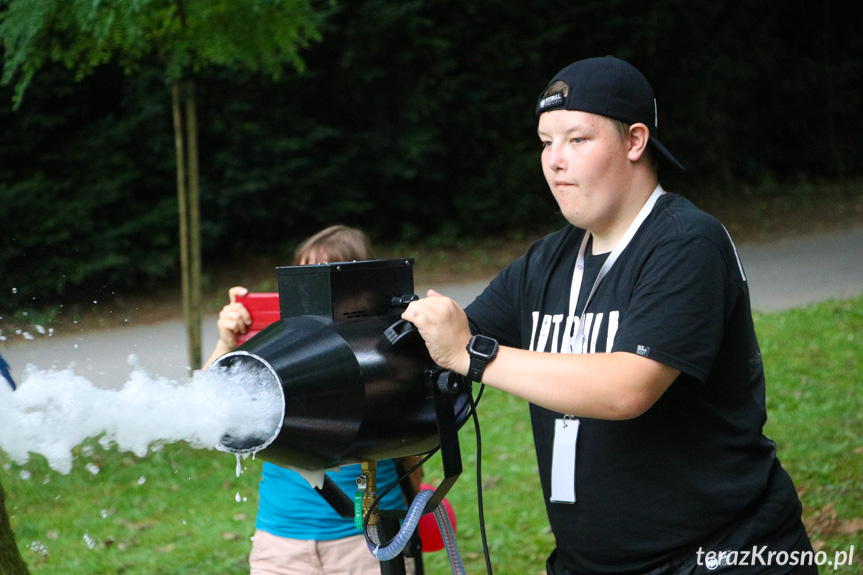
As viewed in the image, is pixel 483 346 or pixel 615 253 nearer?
pixel 483 346

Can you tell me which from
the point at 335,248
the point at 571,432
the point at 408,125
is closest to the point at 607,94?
the point at 571,432

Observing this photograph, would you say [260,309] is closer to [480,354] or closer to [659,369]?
[480,354]

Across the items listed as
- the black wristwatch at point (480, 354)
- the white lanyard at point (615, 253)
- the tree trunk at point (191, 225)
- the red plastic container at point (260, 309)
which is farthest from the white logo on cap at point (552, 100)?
the tree trunk at point (191, 225)

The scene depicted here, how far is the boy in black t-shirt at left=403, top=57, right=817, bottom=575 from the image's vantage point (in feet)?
5.73

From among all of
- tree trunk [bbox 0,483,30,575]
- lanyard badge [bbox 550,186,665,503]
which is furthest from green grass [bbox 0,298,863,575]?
lanyard badge [bbox 550,186,665,503]

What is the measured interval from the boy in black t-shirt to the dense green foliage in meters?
7.24

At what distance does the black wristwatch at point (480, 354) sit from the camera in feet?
5.72

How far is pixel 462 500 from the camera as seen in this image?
5.27 meters

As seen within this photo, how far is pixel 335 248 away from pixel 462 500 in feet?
8.90

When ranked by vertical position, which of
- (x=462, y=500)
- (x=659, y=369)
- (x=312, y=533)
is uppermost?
(x=659, y=369)

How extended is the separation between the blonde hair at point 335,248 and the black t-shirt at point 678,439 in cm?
118

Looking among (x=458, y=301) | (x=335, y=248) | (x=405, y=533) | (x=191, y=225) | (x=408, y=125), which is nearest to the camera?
(x=405, y=533)

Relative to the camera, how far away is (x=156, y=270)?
1057 cm

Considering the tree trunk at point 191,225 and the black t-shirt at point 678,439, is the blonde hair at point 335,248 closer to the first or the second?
the black t-shirt at point 678,439
